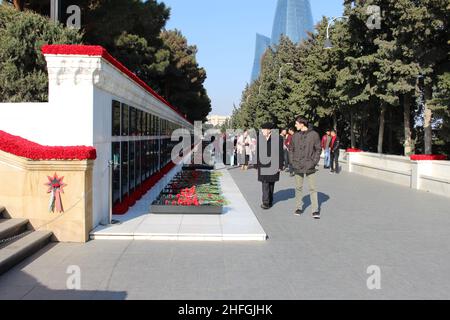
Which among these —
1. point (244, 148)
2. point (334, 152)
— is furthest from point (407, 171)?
point (244, 148)

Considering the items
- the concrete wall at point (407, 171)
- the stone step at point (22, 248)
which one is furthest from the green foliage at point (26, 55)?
the concrete wall at point (407, 171)

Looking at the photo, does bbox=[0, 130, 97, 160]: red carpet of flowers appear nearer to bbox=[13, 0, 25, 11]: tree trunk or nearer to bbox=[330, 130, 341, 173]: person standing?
bbox=[13, 0, 25, 11]: tree trunk

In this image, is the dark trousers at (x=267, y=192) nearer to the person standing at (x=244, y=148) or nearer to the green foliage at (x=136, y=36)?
the green foliage at (x=136, y=36)

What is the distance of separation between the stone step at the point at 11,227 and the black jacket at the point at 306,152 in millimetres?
5301

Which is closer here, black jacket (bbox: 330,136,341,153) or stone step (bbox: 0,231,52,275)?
stone step (bbox: 0,231,52,275)

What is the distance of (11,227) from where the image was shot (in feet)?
21.2

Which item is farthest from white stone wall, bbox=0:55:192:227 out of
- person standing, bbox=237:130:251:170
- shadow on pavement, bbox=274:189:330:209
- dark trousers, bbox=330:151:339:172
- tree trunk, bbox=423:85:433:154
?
dark trousers, bbox=330:151:339:172

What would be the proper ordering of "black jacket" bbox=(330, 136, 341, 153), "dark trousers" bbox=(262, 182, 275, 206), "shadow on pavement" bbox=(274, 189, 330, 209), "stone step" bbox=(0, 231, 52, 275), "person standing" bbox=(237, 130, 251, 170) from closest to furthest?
"stone step" bbox=(0, 231, 52, 275)
"dark trousers" bbox=(262, 182, 275, 206)
"shadow on pavement" bbox=(274, 189, 330, 209)
"black jacket" bbox=(330, 136, 341, 153)
"person standing" bbox=(237, 130, 251, 170)

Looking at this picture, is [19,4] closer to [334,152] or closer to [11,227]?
[11,227]

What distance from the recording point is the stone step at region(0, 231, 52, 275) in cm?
556

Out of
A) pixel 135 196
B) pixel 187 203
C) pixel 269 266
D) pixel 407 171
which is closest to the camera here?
pixel 269 266

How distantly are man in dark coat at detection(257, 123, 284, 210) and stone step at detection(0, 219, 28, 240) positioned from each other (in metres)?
5.20

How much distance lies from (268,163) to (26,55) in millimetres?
8503
